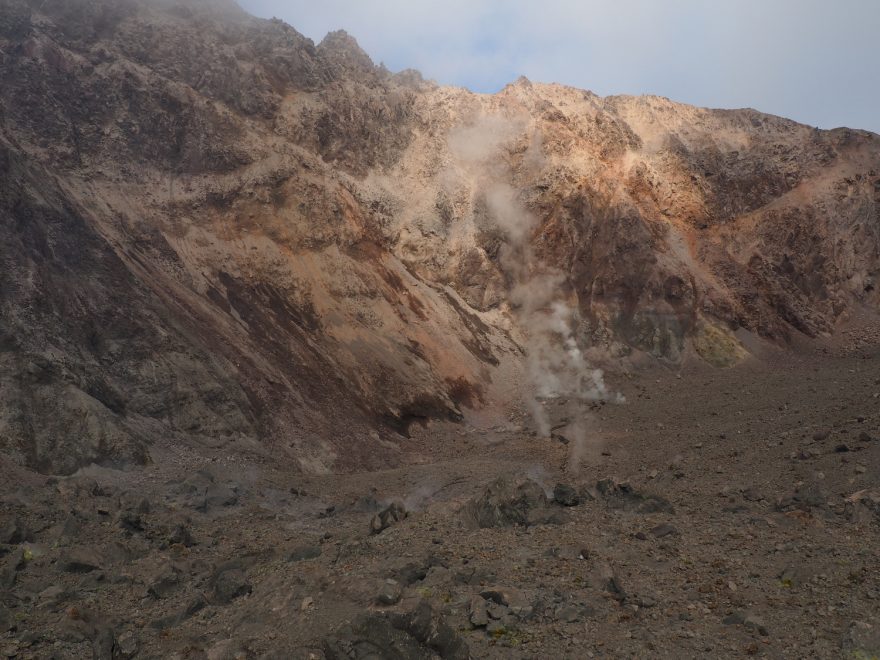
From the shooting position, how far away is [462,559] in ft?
35.7

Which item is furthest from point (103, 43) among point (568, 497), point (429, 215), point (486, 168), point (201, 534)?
point (568, 497)

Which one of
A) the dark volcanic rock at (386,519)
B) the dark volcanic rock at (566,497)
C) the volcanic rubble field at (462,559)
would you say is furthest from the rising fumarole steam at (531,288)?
the dark volcanic rock at (386,519)

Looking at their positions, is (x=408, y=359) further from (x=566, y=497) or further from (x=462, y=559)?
(x=462, y=559)

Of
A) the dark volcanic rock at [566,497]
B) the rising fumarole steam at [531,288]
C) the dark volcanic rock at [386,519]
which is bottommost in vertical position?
the dark volcanic rock at [386,519]

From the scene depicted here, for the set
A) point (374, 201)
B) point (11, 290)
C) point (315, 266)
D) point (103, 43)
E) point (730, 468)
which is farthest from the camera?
point (374, 201)

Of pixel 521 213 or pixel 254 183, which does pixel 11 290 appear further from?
pixel 521 213

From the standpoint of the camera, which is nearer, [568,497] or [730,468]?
[568,497]

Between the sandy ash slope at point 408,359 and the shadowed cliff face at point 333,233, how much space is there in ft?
0.59

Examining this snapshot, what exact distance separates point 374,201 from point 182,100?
1212 centimetres

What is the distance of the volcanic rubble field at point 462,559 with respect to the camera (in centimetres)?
778

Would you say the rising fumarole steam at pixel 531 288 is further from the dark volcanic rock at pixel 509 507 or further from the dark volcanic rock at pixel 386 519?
the dark volcanic rock at pixel 386 519

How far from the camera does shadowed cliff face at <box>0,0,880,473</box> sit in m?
22.2

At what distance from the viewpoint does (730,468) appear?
58.3 ft

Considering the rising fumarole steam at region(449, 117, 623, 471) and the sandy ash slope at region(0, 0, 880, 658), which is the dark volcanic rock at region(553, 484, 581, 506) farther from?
the rising fumarole steam at region(449, 117, 623, 471)
